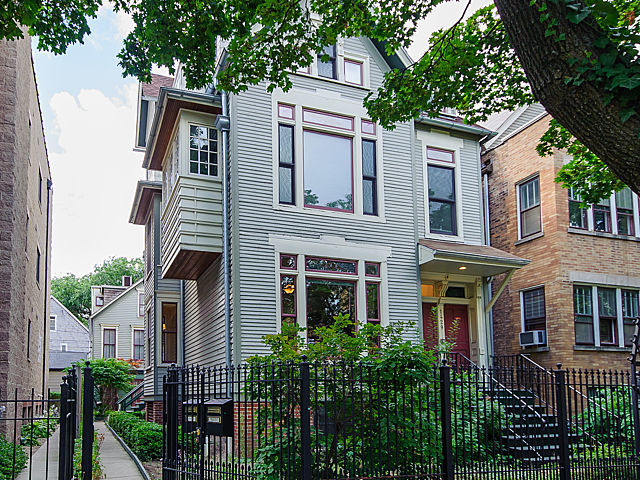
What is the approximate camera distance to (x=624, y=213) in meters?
19.9

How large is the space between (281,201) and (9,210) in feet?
19.2

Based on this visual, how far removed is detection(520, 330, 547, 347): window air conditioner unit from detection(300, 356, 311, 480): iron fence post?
11.8m

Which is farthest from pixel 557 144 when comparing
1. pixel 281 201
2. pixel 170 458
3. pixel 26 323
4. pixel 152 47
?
pixel 26 323

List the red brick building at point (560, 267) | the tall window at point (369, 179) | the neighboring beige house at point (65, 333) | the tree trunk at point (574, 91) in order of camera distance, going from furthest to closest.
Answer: the neighboring beige house at point (65, 333), the red brick building at point (560, 267), the tall window at point (369, 179), the tree trunk at point (574, 91)

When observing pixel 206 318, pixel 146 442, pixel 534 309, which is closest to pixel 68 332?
pixel 206 318

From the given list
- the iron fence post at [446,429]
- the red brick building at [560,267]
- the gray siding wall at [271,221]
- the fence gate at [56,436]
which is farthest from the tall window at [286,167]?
the iron fence post at [446,429]

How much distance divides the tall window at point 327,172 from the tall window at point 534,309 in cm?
640

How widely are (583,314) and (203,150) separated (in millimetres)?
11194

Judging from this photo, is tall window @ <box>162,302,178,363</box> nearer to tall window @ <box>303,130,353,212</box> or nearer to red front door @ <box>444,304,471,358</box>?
tall window @ <box>303,130,353,212</box>

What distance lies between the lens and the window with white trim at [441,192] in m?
18.1

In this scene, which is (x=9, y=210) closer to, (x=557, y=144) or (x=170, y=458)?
(x=170, y=458)

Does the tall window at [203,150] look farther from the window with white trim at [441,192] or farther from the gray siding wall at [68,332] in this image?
the gray siding wall at [68,332]

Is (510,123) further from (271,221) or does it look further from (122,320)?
(122,320)

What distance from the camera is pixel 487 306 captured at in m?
18.1
